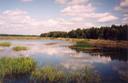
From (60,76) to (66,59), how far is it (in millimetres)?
1127

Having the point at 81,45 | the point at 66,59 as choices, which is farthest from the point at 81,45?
the point at 66,59

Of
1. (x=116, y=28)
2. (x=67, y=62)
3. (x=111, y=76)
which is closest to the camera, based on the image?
(x=111, y=76)

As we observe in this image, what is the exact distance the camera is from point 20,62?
3812mm

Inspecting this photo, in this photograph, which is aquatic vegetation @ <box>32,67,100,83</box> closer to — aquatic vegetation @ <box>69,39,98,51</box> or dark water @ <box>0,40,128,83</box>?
dark water @ <box>0,40,128,83</box>

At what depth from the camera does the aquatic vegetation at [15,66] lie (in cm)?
359

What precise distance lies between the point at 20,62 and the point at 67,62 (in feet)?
3.42

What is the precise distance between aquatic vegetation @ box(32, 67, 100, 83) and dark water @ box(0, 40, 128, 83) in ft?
0.65

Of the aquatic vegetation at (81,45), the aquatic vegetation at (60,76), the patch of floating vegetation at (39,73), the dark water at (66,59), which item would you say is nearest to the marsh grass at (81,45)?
the aquatic vegetation at (81,45)

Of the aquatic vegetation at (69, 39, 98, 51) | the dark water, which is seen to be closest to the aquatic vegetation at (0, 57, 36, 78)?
the dark water

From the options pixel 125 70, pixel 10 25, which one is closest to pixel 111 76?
pixel 125 70

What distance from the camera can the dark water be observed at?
394 cm

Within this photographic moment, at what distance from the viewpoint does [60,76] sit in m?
3.49

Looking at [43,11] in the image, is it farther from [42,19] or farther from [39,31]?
[39,31]

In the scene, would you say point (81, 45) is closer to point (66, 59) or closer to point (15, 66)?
point (66, 59)
